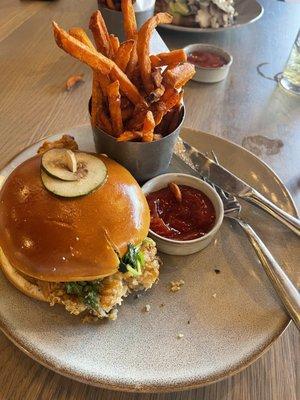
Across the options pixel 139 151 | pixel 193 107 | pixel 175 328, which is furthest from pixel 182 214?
pixel 193 107

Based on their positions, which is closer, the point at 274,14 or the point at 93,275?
the point at 93,275

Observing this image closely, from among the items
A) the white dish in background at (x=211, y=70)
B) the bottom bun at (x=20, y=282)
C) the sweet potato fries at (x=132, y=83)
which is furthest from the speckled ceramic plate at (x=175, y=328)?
Answer: the white dish in background at (x=211, y=70)

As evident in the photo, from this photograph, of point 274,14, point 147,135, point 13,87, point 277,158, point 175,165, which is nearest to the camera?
point 147,135

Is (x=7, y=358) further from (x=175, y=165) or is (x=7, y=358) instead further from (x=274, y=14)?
(x=274, y=14)

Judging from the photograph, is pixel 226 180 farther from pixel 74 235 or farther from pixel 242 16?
pixel 242 16

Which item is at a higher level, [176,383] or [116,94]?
[116,94]

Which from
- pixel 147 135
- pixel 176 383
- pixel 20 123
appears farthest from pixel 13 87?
pixel 176 383

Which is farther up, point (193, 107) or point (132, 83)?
point (132, 83)
